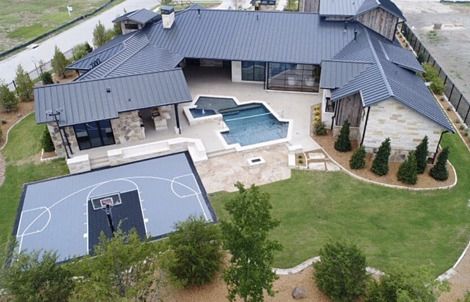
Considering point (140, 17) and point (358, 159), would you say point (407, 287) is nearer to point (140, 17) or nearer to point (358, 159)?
point (358, 159)

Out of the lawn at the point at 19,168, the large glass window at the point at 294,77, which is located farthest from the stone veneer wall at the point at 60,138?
the large glass window at the point at 294,77

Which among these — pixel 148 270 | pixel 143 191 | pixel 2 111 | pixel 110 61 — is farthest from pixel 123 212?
pixel 2 111

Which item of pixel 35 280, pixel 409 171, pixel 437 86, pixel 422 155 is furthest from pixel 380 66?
pixel 35 280

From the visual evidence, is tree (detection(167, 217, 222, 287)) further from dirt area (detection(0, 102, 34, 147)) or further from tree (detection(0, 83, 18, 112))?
tree (detection(0, 83, 18, 112))

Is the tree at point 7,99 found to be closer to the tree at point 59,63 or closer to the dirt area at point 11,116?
the dirt area at point 11,116

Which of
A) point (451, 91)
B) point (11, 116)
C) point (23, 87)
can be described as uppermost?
point (23, 87)

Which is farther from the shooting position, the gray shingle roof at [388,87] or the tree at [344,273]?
the gray shingle roof at [388,87]
